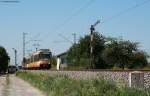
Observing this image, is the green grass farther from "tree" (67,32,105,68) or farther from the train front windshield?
"tree" (67,32,105,68)

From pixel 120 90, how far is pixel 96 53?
74195 mm

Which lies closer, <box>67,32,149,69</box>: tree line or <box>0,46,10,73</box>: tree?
<box>67,32,149,69</box>: tree line

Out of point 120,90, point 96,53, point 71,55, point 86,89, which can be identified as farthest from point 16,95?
point 71,55

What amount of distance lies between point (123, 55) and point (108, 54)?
2.95 m

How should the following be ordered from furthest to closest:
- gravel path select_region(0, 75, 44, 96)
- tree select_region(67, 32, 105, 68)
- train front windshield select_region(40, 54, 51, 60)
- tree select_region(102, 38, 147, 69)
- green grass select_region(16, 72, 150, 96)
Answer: tree select_region(67, 32, 105, 68) → tree select_region(102, 38, 147, 69) → train front windshield select_region(40, 54, 51, 60) → gravel path select_region(0, 75, 44, 96) → green grass select_region(16, 72, 150, 96)

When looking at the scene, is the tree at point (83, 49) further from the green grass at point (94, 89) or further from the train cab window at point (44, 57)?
the green grass at point (94, 89)

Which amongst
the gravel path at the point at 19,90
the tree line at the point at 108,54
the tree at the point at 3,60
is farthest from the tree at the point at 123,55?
the tree at the point at 3,60

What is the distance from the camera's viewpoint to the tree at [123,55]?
272ft

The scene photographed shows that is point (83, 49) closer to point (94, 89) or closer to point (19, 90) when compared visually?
point (19, 90)

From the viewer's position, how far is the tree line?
8288 cm

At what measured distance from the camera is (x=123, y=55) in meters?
84.8

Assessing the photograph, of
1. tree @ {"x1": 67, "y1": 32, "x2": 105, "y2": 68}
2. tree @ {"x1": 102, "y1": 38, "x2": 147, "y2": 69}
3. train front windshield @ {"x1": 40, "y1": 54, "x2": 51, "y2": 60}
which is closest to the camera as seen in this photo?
train front windshield @ {"x1": 40, "y1": 54, "x2": 51, "y2": 60}

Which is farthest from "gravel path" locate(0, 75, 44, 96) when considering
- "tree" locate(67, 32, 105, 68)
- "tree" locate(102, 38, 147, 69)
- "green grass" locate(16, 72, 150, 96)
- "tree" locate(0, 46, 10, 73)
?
"tree" locate(0, 46, 10, 73)

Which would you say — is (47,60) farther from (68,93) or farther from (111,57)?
(68,93)
